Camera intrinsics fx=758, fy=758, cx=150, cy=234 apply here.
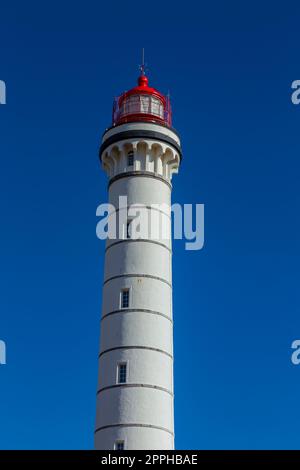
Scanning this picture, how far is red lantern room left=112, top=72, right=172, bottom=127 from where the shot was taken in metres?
35.8

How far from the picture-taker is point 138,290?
3117cm

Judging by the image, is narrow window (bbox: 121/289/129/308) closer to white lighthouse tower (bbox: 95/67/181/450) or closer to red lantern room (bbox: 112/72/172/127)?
white lighthouse tower (bbox: 95/67/181/450)

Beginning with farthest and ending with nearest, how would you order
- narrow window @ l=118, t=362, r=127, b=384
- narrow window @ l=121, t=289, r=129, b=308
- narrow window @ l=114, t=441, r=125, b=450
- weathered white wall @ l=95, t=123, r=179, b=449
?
narrow window @ l=121, t=289, r=129, b=308
narrow window @ l=118, t=362, r=127, b=384
weathered white wall @ l=95, t=123, r=179, b=449
narrow window @ l=114, t=441, r=125, b=450

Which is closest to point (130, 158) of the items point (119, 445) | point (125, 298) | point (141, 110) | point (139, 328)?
point (141, 110)

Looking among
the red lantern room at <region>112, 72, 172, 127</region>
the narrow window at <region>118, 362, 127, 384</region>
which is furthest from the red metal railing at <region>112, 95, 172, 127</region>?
the narrow window at <region>118, 362, 127, 384</region>

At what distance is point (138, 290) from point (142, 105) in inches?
382

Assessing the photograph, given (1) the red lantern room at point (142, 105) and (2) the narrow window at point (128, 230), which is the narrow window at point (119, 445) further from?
(1) the red lantern room at point (142, 105)

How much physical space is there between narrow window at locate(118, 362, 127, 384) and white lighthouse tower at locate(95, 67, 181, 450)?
39 millimetres
